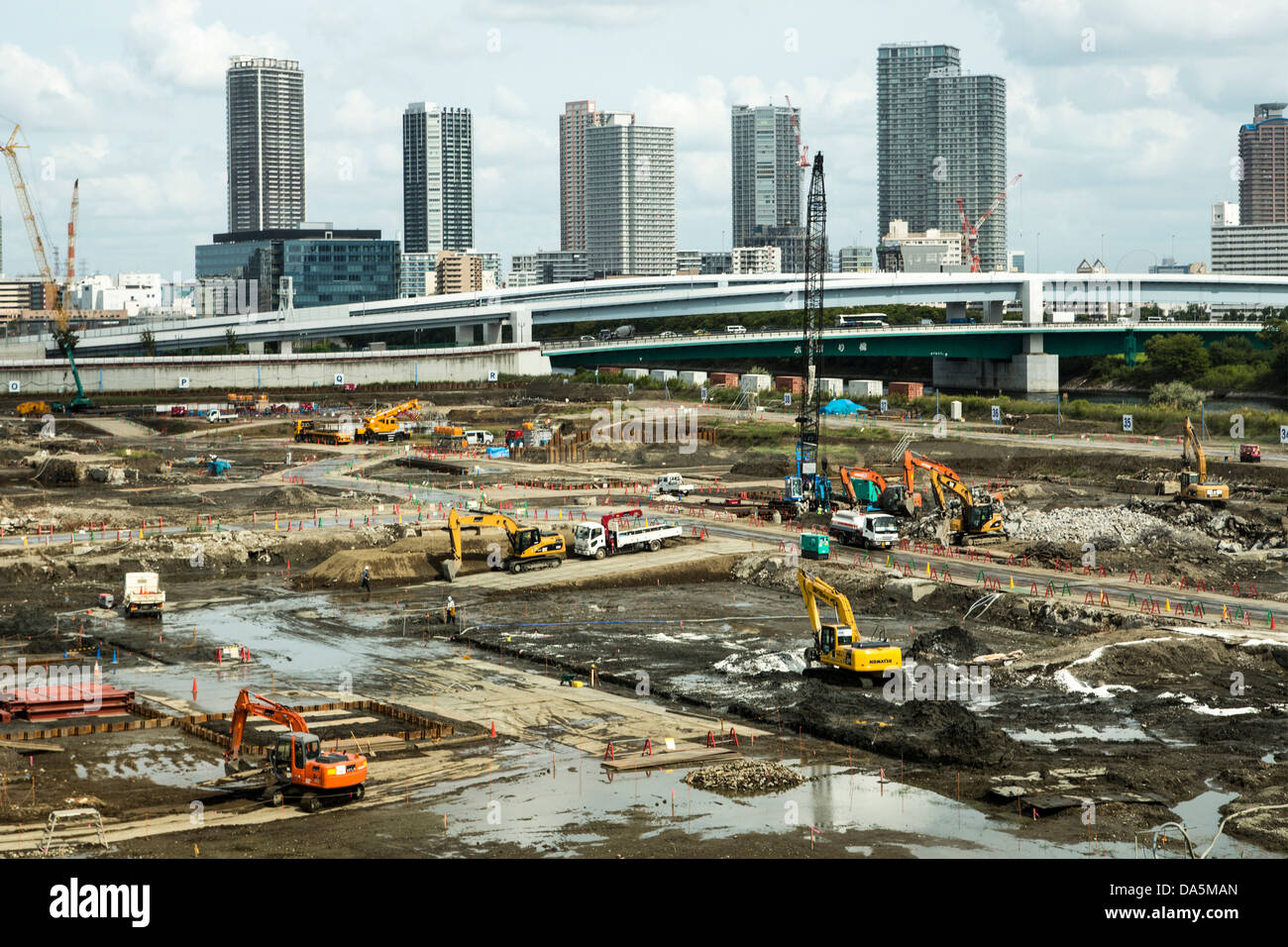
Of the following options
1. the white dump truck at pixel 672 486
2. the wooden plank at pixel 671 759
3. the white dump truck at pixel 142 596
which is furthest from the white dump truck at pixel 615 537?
the wooden plank at pixel 671 759

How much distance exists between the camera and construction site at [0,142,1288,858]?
3209 centimetres

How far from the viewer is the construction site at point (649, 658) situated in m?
32.1

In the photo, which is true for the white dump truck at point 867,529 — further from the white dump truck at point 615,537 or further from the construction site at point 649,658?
the white dump truck at point 615,537

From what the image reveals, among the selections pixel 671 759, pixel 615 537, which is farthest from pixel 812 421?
pixel 671 759

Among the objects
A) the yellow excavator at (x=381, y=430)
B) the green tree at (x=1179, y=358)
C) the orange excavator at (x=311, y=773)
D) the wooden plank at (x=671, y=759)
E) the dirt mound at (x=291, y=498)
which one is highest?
the green tree at (x=1179, y=358)

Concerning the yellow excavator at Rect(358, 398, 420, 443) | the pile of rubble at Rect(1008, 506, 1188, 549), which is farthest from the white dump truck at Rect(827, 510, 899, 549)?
the yellow excavator at Rect(358, 398, 420, 443)

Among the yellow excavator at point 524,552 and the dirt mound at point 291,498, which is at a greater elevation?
the dirt mound at point 291,498

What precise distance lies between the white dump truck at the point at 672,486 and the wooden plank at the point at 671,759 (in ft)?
167

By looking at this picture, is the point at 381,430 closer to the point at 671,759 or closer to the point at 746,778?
the point at 671,759

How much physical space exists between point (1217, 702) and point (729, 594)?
24.4m

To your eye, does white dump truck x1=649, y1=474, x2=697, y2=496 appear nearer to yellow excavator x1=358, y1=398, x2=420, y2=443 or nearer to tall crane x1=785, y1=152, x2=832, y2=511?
tall crane x1=785, y1=152, x2=832, y2=511

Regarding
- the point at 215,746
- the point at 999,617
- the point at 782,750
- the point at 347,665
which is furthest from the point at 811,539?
the point at 215,746

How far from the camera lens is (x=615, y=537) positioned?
6988cm
